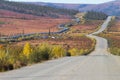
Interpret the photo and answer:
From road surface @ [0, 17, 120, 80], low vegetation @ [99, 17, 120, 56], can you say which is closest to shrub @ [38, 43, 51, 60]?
road surface @ [0, 17, 120, 80]

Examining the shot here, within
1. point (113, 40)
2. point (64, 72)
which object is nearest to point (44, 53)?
point (64, 72)

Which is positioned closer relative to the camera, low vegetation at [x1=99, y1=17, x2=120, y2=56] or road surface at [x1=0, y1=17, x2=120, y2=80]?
road surface at [x1=0, y1=17, x2=120, y2=80]

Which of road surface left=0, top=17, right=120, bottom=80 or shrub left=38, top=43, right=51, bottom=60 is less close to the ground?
road surface left=0, top=17, right=120, bottom=80

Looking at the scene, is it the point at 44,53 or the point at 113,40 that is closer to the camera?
→ the point at 44,53

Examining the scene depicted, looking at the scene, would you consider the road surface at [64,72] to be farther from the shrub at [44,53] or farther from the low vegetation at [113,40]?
the low vegetation at [113,40]

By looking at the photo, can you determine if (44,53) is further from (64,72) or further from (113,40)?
(113,40)

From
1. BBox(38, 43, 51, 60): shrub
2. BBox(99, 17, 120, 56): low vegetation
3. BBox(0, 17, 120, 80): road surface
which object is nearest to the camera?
BBox(0, 17, 120, 80): road surface

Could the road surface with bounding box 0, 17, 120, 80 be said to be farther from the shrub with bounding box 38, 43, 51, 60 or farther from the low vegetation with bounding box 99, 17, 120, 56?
the low vegetation with bounding box 99, 17, 120, 56

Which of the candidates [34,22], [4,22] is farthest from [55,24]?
[4,22]

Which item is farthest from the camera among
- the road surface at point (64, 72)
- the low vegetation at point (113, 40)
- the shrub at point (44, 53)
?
the low vegetation at point (113, 40)

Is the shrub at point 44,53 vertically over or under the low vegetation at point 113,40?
over

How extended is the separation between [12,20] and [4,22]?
859 cm

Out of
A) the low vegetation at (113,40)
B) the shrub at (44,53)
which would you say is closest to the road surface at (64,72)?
the shrub at (44,53)

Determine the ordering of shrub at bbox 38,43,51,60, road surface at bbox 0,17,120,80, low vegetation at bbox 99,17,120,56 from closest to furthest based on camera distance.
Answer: road surface at bbox 0,17,120,80
shrub at bbox 38,43,51,60
low vegetation at bbox 99,17,120,56
